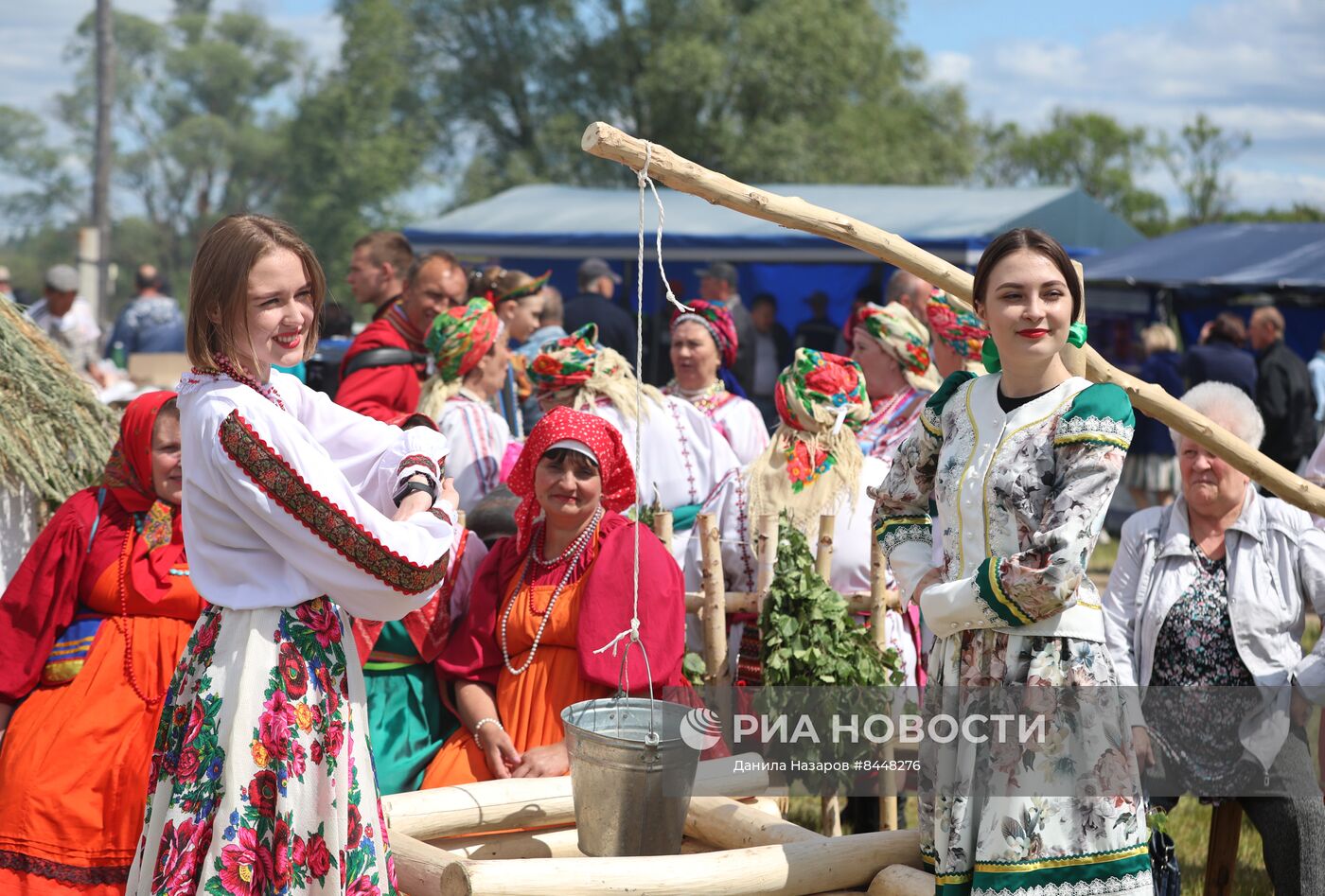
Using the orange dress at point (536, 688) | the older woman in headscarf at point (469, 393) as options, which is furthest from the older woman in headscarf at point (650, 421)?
the orange dress at point (536, 688)

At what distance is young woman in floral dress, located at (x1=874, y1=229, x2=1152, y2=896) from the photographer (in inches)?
109

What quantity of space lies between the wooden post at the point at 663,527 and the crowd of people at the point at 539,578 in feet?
1.17

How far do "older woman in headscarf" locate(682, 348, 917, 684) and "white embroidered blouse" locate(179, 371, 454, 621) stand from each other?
241cm

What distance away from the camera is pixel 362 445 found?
9.61 feet

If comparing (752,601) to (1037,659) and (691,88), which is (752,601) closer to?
(1037,659)

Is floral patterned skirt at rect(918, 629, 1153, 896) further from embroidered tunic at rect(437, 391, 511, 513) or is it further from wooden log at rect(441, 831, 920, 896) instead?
embroidered tunic at rect(437, 391, 511, 513)

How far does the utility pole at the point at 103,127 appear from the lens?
19.5 m

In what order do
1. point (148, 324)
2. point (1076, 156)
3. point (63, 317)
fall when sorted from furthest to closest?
point (1076, 156), point (148, 324), point (63, 317)

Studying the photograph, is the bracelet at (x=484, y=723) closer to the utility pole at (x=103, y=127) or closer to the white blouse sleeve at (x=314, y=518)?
the white blouse sleeve at (x=314, y=518)

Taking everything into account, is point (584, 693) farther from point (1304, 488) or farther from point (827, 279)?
point (827, 279)

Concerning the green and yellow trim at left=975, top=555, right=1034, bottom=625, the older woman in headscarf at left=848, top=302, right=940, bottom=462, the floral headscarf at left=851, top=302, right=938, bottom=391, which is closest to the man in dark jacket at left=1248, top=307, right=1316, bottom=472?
the older woman in headscarf at left=848, top=302, right=940, bottom=462

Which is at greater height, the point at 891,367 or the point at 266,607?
the point at 891,367

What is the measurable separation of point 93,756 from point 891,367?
3.53m

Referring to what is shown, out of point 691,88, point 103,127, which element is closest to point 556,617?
point 103,127
